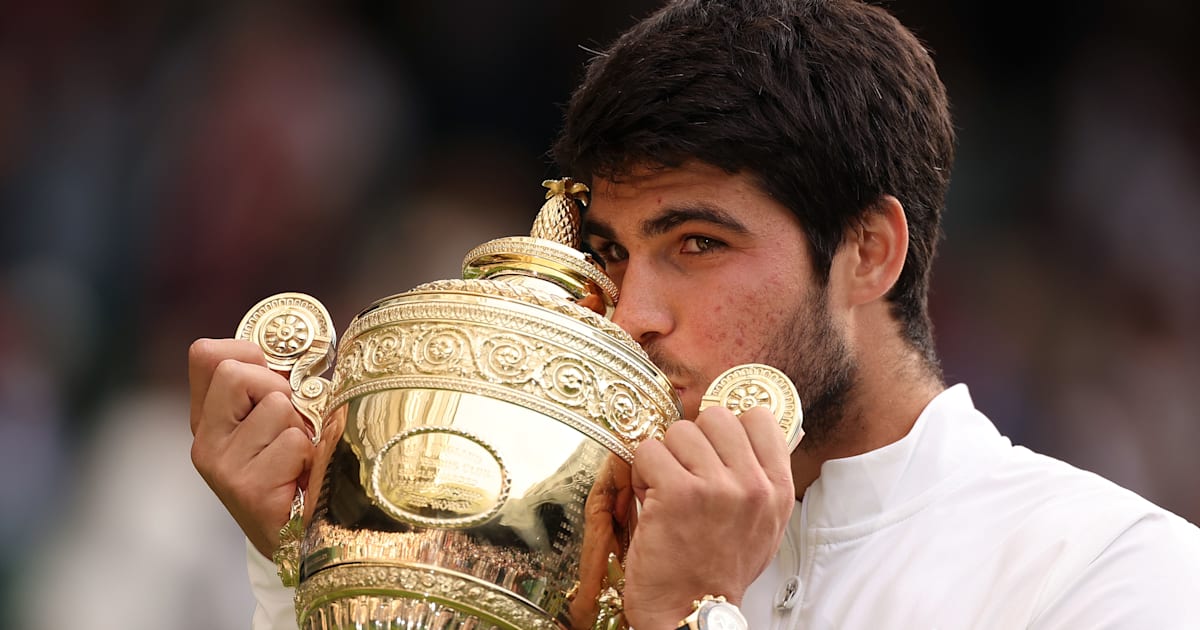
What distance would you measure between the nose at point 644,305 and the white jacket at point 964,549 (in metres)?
0.45

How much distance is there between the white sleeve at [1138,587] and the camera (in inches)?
76.1

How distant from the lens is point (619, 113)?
2.39 metres

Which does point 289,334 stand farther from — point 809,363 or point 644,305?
point 809,363

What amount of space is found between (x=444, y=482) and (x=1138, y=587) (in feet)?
3.32

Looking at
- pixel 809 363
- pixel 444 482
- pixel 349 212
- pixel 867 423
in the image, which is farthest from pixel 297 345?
pixel 349 212

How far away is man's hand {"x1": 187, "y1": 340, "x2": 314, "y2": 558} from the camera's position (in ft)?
6.63

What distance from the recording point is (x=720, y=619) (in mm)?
1761

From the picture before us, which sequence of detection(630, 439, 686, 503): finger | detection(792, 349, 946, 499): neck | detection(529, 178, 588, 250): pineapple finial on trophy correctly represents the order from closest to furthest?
detection(630, 439, 686, 503): finger, detection(529, 178, 588, 250): pineapple finial on trophy, detection(792, 349, 946, 499): neck

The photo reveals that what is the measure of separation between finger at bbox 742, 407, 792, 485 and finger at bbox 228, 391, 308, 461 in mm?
671

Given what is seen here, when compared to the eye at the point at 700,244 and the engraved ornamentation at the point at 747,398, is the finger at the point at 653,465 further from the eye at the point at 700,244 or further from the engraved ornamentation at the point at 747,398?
the eye at the point at 700,244

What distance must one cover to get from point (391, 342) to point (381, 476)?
18cm

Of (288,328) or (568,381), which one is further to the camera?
(288,328)

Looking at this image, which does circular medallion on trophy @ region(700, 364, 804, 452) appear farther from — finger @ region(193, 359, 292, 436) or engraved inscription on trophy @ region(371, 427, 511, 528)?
finger @ region(193, 359, 292, 436)

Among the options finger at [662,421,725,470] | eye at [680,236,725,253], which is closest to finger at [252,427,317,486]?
finger at [662,421,725,470]
